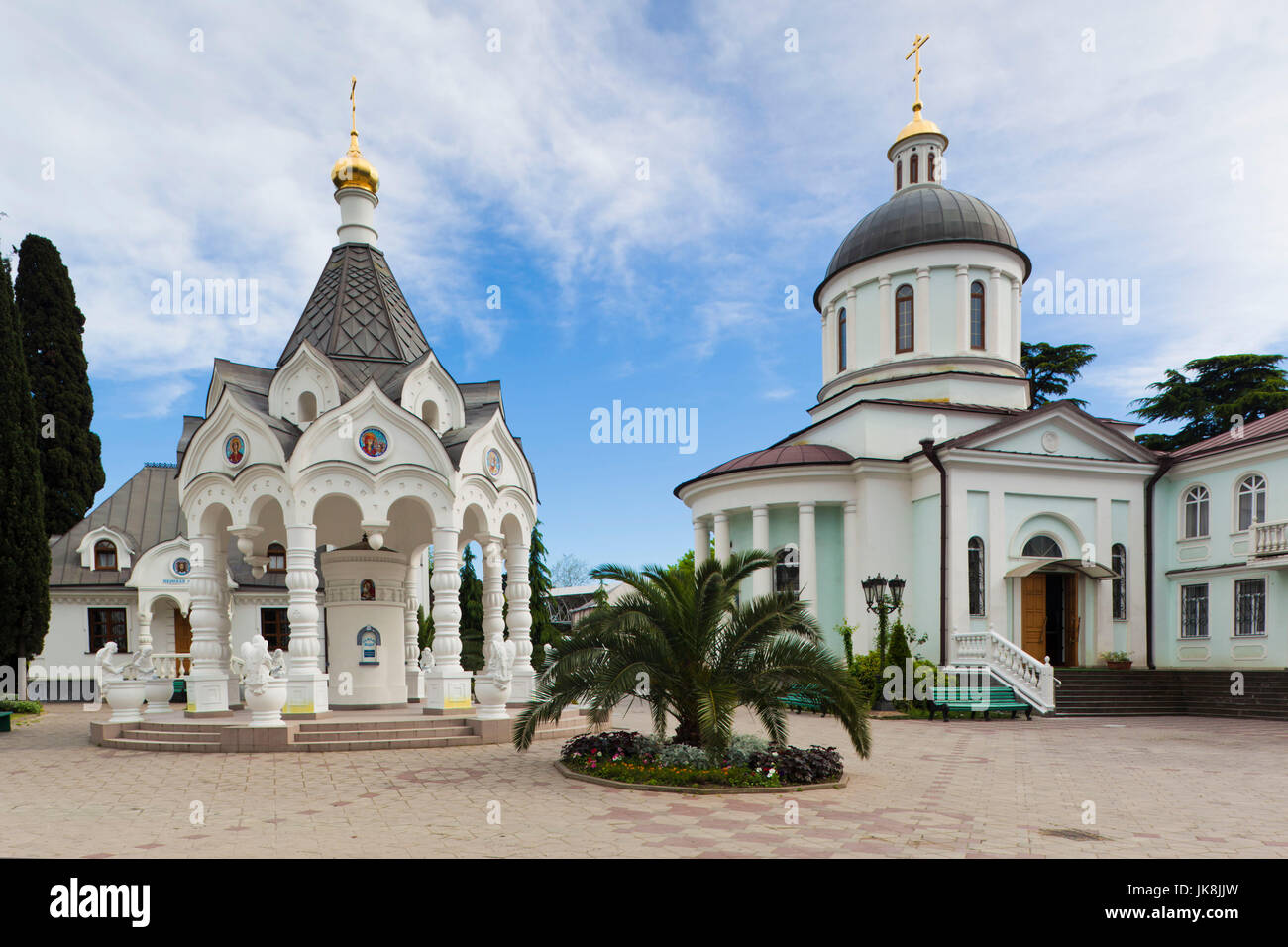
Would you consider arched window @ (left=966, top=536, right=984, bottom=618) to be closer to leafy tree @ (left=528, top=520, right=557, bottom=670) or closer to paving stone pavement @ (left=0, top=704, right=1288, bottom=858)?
paving stone pavement @ (left=0, top=704, right=1288, bottom=858)

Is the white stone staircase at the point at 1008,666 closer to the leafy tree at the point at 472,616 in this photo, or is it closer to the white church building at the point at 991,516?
the white church building at the point at 991,516

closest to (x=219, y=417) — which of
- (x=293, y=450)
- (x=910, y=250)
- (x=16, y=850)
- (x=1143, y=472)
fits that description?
(x=293, y=450)

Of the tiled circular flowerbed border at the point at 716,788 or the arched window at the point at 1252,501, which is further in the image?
the arched window at the point at 1252,501

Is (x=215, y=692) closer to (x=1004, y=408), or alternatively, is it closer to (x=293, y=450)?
(x=293, y=450)

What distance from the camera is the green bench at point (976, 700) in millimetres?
19250

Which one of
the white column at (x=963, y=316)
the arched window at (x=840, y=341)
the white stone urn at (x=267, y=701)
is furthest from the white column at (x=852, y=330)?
the white stone urn at (x=267, y=701)

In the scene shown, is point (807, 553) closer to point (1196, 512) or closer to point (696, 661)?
point (1196, 512)

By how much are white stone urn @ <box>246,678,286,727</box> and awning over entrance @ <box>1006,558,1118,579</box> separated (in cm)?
1726

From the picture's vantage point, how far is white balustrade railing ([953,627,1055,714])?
19.6 metres

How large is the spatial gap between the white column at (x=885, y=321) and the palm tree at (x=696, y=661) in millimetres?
18570

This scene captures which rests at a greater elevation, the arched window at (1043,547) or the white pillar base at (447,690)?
the arched window at (1043,547)

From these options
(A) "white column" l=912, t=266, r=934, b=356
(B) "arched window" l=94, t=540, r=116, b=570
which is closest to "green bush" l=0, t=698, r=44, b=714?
(B) "arched window" l=94, t=540, r=116, b=570

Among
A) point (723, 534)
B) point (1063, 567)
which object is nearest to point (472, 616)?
point (723, 534)

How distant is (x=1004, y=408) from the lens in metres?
26.2
